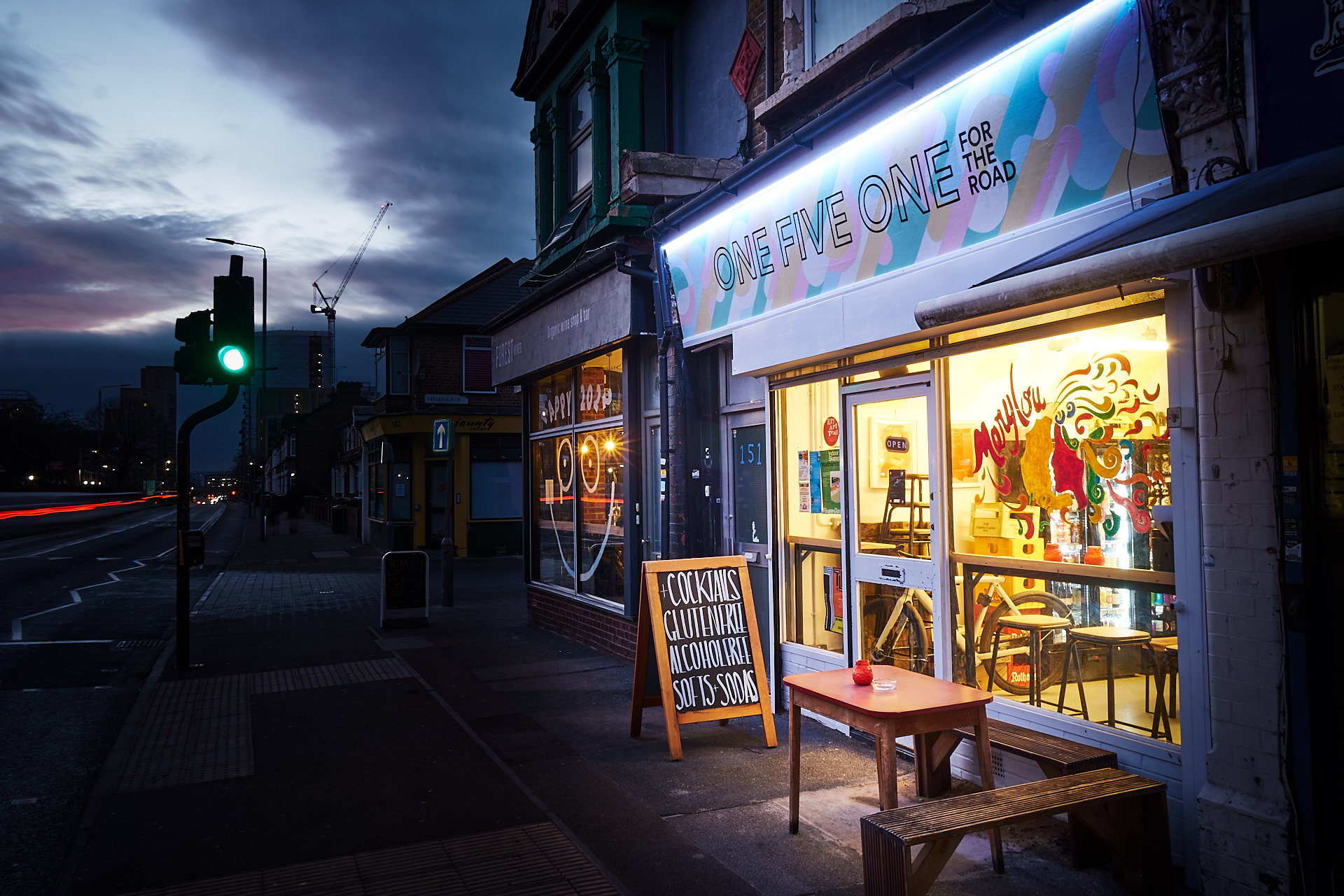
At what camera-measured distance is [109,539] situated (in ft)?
104

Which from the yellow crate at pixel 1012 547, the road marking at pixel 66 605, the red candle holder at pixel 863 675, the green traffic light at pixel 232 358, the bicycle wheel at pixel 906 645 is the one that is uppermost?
the green traffic light at pixel 232 358

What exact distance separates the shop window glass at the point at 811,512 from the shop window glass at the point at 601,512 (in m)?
2.68

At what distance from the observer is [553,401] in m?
12.1

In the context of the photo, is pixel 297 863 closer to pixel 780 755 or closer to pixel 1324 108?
pixel 780 755

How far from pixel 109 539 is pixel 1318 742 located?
3619cm

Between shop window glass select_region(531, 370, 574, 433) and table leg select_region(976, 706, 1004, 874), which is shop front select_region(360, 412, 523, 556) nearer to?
shop window glass select_region(531, 370, 574, 433)

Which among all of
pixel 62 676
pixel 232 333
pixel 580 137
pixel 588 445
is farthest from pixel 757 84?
pixel 62 676

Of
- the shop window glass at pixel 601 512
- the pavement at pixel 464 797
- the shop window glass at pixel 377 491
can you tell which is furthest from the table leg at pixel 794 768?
the shop window glass at pixel 377 491

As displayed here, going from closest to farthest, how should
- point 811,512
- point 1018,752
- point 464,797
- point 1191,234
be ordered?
point 1191,234 → point 1018,752 → point 464,797 → point 811,512

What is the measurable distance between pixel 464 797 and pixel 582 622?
17.4ft

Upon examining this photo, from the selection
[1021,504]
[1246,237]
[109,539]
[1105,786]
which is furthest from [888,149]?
[109,539]

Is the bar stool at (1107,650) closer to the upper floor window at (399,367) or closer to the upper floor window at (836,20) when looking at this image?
the upper floor window at (836,20)

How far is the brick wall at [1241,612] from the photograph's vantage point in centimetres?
370

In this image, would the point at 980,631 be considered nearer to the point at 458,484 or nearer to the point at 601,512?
the point at 601,512
